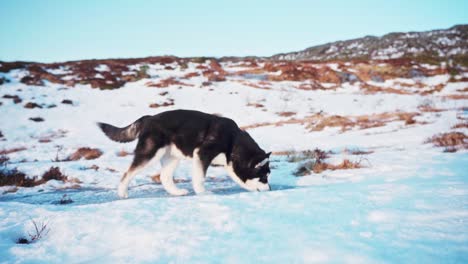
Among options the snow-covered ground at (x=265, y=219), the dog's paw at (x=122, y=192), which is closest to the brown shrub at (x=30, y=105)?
the snow-covered ground at (x=265, y=219)

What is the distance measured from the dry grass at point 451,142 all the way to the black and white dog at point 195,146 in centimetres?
503

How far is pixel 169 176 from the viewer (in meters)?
5.97

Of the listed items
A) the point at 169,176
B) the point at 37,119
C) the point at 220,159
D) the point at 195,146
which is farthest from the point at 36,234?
the point at 37,119

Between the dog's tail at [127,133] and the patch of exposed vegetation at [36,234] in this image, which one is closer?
the patch of exposed vegetation at [36,234]

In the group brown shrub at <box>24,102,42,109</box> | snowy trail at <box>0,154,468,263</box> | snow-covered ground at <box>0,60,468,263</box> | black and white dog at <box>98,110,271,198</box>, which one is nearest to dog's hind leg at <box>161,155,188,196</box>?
black and white dog at <box>98,110,271,198</box>

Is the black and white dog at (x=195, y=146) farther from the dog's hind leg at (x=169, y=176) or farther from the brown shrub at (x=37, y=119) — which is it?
the brown shrub at (x=37, y=119)

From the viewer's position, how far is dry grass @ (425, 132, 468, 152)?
26.6ft

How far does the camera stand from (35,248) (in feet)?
7.99

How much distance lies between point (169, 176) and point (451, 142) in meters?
7.31

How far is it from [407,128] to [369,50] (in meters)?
93.8

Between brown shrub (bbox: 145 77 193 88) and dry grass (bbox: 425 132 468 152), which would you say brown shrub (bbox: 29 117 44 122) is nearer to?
brown shrub (bbox: 145 77 193 88)

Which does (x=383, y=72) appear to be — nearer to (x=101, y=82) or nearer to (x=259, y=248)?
(x=101, y=82)

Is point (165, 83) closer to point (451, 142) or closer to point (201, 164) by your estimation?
point (451, 142)

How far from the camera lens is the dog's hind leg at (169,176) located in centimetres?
574
